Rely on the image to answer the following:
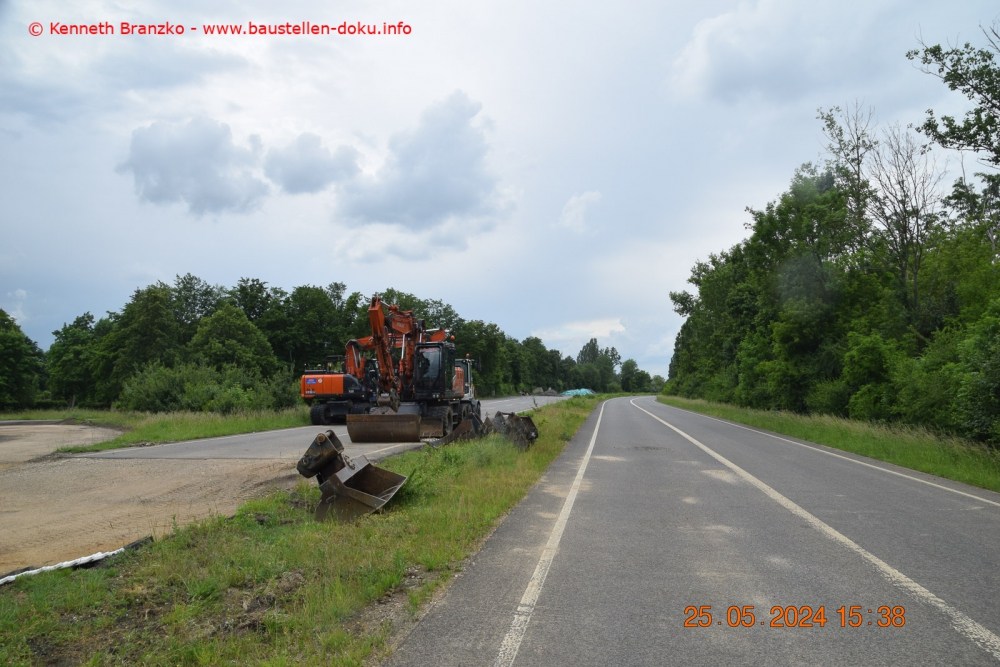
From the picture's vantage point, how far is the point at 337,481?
303 inches

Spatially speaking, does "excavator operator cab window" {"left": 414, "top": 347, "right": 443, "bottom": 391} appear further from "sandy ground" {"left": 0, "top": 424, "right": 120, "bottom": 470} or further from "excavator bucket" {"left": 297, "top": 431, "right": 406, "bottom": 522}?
"excavator bucket" {"left": 297, "top": 431, "right": 406, "bottom": 522}

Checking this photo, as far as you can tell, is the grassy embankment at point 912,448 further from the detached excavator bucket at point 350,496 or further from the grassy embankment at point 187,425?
the grassy embankment at point 187,425

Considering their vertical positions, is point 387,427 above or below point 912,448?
above

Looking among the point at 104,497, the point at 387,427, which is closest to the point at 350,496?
the point at 104,497

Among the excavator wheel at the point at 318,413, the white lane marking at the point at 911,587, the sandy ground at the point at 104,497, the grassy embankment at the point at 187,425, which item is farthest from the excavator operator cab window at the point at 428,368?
the white lane marking at the point at 911,587

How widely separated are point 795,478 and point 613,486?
3.58 metres

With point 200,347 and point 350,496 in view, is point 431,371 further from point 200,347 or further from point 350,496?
point 200,347

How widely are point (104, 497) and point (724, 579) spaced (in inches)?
353

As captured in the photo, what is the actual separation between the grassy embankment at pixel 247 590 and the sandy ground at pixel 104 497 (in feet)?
3.30

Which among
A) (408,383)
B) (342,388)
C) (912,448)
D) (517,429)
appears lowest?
(912,448)

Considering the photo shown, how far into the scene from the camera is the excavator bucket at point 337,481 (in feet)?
25.1

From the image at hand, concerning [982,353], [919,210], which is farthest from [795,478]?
[919,210]

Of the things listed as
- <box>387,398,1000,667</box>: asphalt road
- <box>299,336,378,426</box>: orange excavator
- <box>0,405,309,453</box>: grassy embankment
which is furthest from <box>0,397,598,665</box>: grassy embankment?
<box>299,336,378,426</box>: orange excavator

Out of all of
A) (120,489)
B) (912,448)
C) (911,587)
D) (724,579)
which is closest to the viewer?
(911,587)
